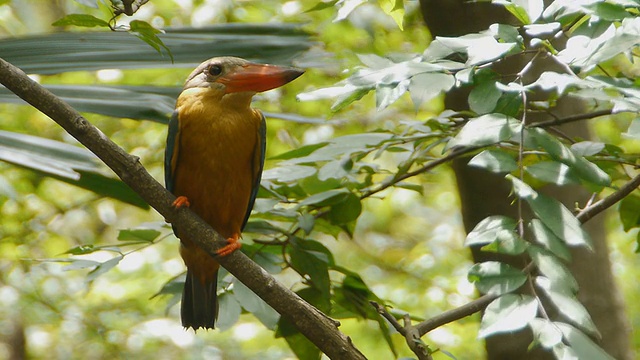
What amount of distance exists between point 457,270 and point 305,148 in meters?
3.85

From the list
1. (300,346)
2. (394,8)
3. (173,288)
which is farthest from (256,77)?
(300,346)

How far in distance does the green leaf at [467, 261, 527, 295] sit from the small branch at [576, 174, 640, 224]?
722 millimetres

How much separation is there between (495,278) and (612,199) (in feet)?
2.60

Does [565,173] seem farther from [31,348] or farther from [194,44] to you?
[31,348]

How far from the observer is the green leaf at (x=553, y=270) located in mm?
1364

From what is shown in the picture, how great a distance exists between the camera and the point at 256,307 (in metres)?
2.45

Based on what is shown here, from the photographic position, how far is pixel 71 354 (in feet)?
21.5

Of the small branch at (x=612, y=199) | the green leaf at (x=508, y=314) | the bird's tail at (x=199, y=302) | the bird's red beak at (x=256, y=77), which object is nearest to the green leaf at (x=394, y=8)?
the bird's red beak at (x=256, y=77)

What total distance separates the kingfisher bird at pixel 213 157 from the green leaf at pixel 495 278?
1.56 metres

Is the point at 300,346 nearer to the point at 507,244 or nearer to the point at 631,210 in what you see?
the point at 631,210

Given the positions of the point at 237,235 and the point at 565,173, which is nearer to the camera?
the point at 565,173

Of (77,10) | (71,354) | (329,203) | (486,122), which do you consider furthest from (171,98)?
(71,354)

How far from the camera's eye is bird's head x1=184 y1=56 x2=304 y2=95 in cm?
279

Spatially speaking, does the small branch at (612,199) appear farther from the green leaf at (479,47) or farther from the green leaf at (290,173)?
the green leaf at (290,173)
